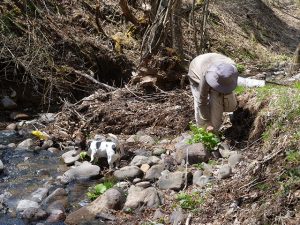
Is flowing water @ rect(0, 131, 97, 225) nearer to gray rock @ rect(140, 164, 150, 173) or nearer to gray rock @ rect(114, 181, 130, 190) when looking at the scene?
gray rock @ rect(114, 181, 130, 190)

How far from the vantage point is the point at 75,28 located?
36.3 ft

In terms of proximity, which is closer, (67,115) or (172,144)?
(172,144)

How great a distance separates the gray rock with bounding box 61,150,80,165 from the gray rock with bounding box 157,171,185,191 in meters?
1.52

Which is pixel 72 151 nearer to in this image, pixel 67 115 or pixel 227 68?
pixel 67 115

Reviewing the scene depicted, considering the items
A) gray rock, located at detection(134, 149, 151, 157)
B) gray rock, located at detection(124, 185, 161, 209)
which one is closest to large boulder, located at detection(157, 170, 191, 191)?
gray rock, located at detection(124, 185, 161, 209)

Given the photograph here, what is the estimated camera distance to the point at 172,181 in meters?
5.54

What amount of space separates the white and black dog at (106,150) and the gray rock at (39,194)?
918 millimetres

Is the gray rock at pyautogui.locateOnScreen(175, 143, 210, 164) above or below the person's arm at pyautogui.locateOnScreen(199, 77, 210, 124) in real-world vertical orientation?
below

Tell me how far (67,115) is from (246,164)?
3734 millimetres

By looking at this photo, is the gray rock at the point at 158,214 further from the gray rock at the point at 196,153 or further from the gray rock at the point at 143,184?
the gray rock at the point at 196,153

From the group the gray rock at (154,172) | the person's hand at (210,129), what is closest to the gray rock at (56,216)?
the gray rock at (154,172)

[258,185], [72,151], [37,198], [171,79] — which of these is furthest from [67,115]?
[258,185]

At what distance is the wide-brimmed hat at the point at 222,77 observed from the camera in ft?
18.9

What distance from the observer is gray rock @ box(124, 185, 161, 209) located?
5152 mm
